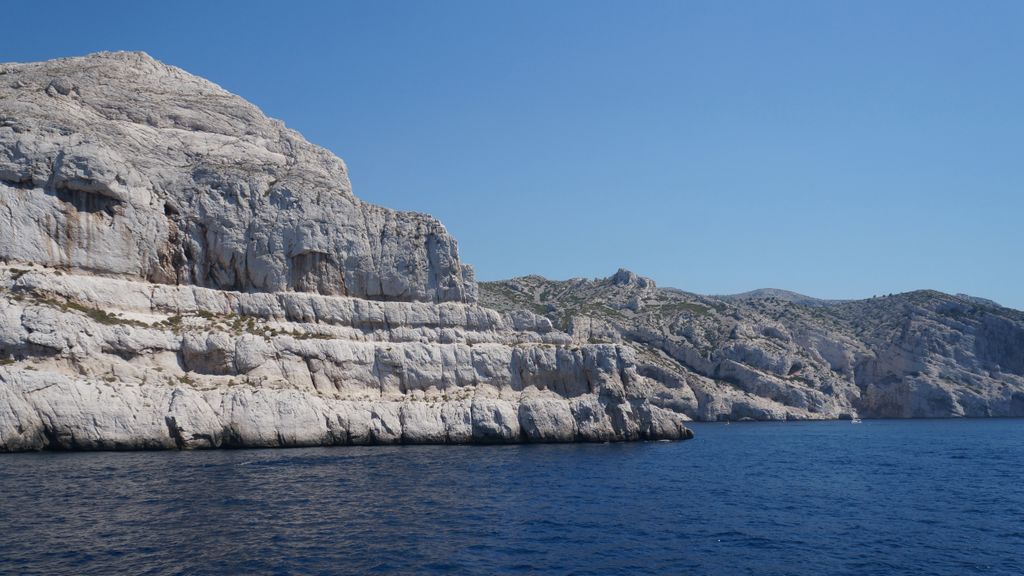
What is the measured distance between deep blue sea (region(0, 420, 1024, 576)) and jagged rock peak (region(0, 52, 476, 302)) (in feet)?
61.5

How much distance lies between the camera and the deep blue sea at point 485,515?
24.5m

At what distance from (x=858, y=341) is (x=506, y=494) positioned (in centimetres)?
14389

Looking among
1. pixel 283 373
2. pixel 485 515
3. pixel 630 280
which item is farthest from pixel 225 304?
pixel 630 280

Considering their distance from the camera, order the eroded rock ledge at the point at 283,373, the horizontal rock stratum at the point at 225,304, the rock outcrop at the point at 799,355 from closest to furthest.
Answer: the eroded rock ledge at the point at 283,373
the horizontal rock stratum at the point at 225,304
the rock outcrop at the point at 799,355

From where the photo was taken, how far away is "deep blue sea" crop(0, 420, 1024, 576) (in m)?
24.5

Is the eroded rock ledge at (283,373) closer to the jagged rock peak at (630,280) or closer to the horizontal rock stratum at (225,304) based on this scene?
the horizontal rock stratum at (225,304)

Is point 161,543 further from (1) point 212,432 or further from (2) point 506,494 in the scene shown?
(1) point 212,432

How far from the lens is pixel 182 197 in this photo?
208ft

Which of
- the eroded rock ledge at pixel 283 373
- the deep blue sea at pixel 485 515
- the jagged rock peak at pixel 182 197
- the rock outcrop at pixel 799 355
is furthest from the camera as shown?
the rock outcrop at pixel 799 355

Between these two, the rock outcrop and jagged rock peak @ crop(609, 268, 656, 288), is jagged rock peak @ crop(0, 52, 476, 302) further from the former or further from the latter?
jagged rock peak @ crop(609, 268, 656, 288)

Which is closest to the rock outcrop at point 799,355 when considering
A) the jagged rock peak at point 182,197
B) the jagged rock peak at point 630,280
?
the jagged rock peak at point 630,280

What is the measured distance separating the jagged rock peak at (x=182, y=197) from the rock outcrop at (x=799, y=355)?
2300 inches

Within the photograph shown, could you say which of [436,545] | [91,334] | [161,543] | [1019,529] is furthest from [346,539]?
[91,334]

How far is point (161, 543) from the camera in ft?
80.7
